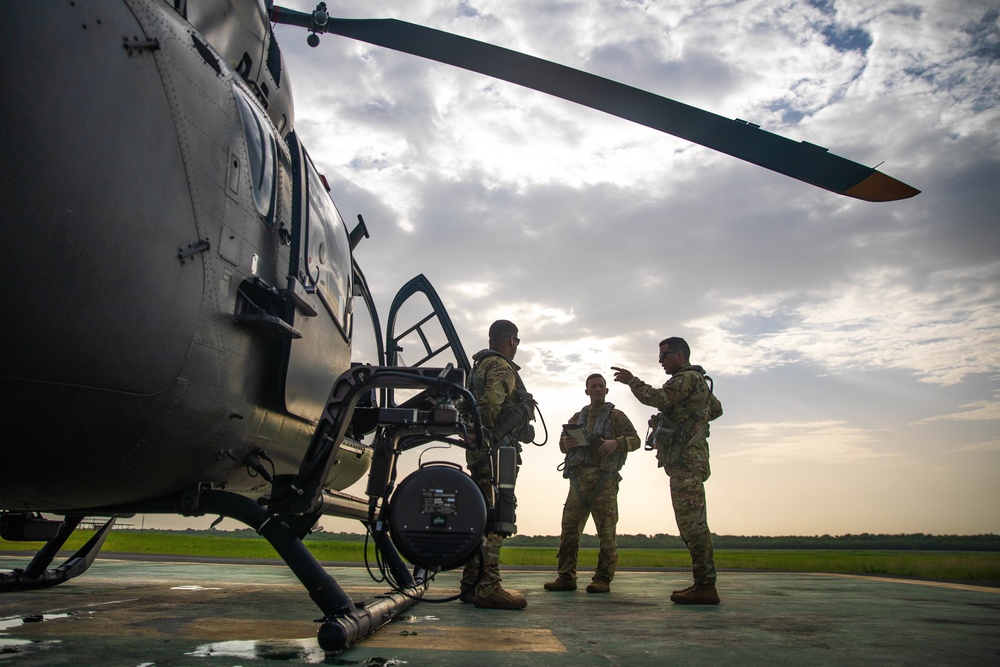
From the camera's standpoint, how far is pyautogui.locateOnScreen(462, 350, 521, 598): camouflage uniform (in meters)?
5.45

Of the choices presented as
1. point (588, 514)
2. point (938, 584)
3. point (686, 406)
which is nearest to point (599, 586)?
point (588, 514)

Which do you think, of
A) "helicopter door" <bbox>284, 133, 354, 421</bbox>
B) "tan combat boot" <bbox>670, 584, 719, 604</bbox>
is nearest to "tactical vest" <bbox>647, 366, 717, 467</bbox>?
"tan combat boot" <bbox>670, 584, 719, 604</bbox>

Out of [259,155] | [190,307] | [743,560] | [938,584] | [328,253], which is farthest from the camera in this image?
[743,560]

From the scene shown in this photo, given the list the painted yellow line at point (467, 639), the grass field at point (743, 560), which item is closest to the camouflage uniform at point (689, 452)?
the painted yellow line at point (467, 639)

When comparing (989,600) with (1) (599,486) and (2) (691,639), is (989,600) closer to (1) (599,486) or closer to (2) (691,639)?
(1) (599,486)

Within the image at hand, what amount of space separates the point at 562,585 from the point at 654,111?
4.90 m

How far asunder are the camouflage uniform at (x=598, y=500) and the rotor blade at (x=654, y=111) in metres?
3.64

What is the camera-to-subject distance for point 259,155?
13.4ft

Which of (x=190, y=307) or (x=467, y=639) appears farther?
(x=467, y=639)

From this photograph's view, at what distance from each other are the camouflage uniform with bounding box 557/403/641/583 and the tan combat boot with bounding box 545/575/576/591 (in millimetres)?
34

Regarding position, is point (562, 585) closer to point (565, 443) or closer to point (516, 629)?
point (565, 443)

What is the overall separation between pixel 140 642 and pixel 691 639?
2.97m

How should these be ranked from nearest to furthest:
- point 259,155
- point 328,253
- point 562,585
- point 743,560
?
1. point 259,155
2. point 328,253
3. point 562,585
4. point 743,560

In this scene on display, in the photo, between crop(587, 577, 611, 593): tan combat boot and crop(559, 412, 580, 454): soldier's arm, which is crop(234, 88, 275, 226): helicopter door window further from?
crop(587, 577, 611, 593): tan combat boot
